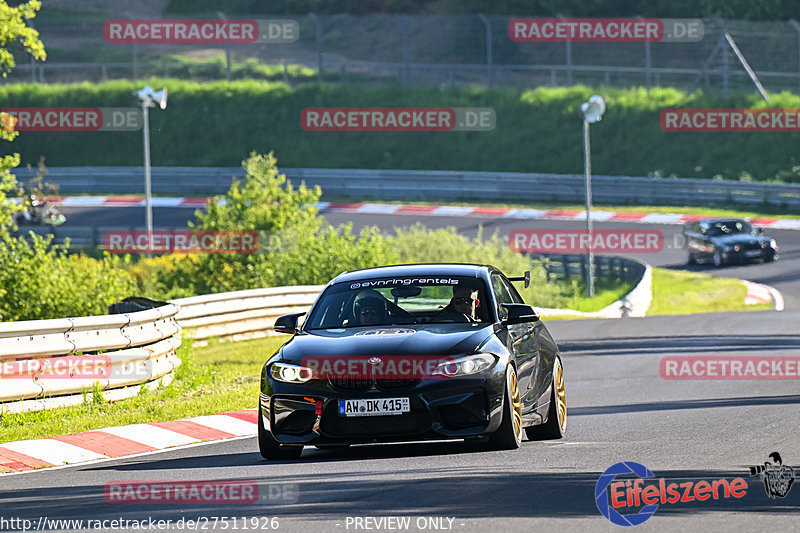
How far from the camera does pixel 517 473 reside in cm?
872

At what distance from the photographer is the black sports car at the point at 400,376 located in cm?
935

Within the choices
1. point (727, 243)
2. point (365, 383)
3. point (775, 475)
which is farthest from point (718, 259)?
point (775, 475)

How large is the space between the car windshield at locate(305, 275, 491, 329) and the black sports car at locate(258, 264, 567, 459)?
0.01 metres

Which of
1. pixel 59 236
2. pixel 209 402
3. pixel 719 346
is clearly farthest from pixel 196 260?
pixel 59 236

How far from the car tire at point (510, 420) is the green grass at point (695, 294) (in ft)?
82.2

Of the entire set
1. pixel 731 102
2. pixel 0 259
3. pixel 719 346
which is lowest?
pixel 719 346

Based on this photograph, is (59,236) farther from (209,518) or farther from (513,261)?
(209,518)

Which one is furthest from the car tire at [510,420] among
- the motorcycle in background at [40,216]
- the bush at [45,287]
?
the motorcycle in background at [40,216]

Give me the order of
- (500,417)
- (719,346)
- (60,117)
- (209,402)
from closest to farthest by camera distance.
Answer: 1. (500,417)
2. (209,402)
3. (719,346)
4. (60,117)

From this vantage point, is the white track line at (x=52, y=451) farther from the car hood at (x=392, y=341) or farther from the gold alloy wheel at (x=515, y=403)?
the gold alloy wheel at (x=515, y=403)

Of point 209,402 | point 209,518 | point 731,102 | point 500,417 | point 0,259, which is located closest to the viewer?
point 209,518

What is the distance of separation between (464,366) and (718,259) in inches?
1252

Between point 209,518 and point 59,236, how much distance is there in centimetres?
3698

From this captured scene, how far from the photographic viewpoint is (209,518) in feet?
24.8
